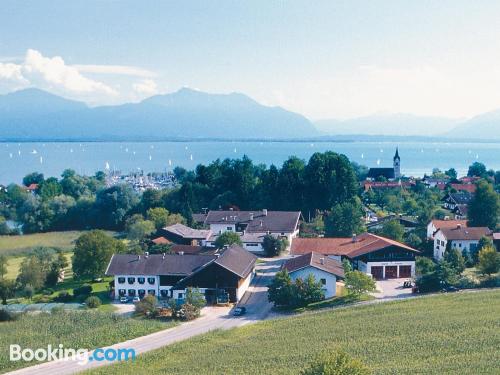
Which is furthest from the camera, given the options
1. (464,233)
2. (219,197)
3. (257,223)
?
(219,197)

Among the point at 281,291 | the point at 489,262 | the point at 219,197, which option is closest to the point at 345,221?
the point at 489,262

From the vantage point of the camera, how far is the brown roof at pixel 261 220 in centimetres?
5156

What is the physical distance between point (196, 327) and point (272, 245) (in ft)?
61.4

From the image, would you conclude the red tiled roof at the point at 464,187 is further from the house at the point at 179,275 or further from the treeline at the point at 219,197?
the house at the point at 179,275

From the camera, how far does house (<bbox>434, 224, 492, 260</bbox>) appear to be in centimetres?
4197

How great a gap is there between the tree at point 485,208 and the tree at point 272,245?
699 inches

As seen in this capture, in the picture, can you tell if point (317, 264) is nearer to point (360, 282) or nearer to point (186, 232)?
point (360, 282)

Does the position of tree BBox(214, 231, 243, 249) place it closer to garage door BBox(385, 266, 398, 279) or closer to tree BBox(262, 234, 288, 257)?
tree BBox(262, 234, 288, 257)

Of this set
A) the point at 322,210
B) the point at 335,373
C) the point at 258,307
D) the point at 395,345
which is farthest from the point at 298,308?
the point at 322,210

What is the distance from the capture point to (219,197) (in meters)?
68.2

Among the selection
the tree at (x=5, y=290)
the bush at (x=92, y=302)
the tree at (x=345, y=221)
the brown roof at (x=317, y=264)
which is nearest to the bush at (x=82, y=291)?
the bush at (x=92, y=302)

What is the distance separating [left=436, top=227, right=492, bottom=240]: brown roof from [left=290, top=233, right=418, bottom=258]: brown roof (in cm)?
406

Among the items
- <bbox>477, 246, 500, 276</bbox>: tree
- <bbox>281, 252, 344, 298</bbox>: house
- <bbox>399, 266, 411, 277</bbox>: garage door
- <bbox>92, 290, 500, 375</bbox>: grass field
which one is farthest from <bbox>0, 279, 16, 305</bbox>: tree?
<bbox>477, 246, 500, 276</bbox>: tree

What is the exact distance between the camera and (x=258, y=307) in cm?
3247
